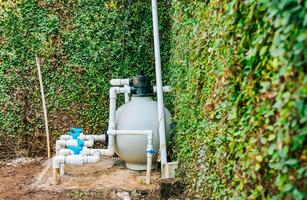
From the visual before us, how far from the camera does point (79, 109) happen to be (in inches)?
214

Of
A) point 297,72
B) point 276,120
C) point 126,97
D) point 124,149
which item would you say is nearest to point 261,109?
point 276,120

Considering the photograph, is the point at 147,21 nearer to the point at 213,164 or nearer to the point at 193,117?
the point at 193,117

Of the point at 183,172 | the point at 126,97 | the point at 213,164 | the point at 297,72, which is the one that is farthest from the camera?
the point at 126,97

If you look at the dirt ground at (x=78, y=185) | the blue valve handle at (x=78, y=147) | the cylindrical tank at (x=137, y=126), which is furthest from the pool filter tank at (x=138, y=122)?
the blue valve handle at (x=78, y=147)

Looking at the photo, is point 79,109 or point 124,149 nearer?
point 124,149

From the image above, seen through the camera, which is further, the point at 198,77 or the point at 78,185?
the point at 78,185

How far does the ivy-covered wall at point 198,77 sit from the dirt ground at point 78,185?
60 centimetres

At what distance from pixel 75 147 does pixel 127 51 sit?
1.69 metres

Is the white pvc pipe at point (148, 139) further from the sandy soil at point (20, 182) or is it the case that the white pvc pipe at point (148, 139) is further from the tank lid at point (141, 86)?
the sandy soil at point (20, 182)

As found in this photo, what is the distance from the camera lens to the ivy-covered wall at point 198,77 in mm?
901

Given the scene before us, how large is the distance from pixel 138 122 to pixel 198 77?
2216mm

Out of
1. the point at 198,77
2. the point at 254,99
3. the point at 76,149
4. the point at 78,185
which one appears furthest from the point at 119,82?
the point at 254,99

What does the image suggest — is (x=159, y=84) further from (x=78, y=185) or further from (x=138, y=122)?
(x=78, y=185)

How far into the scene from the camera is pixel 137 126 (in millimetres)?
4383
